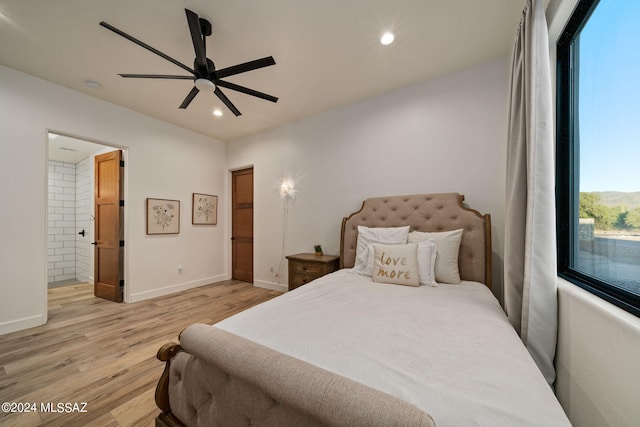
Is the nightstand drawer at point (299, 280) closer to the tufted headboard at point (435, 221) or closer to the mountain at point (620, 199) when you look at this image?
the tufted headboard at point (435, 221)

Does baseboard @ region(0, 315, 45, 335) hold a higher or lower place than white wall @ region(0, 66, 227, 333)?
lower

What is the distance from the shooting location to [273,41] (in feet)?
6.91

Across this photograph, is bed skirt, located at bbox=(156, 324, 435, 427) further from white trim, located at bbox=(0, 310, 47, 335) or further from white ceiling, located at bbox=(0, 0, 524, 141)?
white trim, located at bbox=(0, 310, 47, 335)

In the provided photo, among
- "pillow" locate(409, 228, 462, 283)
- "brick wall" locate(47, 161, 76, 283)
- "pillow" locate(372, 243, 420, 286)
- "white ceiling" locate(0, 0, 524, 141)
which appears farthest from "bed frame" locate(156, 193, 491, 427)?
"brick wall" locate(47, 161, 76, 283)

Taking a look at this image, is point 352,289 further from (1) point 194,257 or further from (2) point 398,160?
(1) point 194,257

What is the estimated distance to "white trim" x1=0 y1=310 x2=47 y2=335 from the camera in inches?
94.0

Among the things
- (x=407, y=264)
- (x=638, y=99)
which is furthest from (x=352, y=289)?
(x=638, y=99)

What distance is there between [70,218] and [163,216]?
3136 millimetres

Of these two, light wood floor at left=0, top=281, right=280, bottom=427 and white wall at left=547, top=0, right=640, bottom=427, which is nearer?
white wall at left=547, top=0, right=640, bottom=427

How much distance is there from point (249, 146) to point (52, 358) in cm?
358

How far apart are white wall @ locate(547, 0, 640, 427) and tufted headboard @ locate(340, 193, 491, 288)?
906mm

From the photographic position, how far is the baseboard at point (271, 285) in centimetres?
380

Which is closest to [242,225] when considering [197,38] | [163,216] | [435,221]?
[163,216]

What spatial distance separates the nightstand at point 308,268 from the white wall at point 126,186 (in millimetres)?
2231
